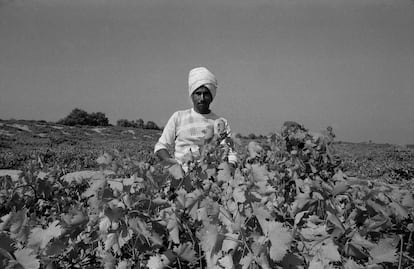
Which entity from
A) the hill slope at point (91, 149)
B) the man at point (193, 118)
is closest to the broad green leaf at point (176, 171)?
the man at point (193, 118)

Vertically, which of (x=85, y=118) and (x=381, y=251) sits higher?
(x=85, y=118)

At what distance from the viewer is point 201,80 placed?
351 cm

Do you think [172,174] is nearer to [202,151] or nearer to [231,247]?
[202,151]

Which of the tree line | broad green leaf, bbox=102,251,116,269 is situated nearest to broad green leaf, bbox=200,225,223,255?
broad green leaf, bbox=102,251,116,269

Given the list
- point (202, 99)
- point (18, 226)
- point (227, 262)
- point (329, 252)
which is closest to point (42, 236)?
point (18, 226)

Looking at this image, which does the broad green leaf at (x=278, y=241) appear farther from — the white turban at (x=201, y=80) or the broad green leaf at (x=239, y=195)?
the white turban at (x=201, y=80)

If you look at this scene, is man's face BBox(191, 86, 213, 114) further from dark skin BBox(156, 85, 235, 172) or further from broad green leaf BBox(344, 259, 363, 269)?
broad green leaf BBox(344, 259, 363, 269)

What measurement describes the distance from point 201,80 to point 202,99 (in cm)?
20

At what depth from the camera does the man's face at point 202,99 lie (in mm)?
3596

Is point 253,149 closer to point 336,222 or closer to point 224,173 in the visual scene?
point 224,173

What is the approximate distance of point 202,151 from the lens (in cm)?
194

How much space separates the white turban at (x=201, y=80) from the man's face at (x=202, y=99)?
0.04 m

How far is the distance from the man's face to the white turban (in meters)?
0.04

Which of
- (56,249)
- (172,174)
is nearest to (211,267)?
(172,174)
